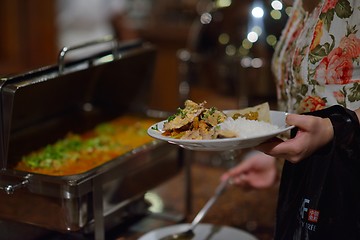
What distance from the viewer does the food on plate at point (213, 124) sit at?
942 mm

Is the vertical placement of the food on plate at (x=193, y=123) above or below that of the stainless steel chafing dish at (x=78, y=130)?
above

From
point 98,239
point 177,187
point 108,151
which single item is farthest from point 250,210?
point 98,239

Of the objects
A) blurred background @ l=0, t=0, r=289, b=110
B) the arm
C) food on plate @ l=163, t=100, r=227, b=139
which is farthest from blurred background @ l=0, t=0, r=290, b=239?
the arm

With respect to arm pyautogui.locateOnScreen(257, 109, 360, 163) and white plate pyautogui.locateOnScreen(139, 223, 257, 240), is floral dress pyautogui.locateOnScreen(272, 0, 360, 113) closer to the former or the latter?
arm pyautogui.locateOnScreen(257, 109, 360, 163)

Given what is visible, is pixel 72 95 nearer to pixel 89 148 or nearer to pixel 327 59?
pixel 89 148

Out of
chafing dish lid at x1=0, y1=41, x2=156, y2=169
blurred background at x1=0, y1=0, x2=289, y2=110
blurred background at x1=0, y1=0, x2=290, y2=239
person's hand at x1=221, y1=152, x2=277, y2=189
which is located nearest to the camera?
chafing dish lid at x1=0, y1=41, x2=156, y2=169

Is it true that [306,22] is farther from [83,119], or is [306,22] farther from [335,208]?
[83,119]

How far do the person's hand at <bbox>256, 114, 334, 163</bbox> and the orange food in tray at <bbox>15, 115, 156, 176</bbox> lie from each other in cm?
47

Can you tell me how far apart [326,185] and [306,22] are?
0.33 m

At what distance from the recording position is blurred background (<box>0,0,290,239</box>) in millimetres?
1631

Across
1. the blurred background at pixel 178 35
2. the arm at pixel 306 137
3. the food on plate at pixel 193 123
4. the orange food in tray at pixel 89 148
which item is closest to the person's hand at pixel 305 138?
the arm at pixel 306 137

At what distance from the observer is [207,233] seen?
1.29 m

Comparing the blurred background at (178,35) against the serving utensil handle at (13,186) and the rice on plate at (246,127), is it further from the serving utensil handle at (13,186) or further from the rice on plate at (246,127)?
the serving utensil handle at (13,186)

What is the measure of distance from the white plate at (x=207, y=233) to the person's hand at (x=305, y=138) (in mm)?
362
